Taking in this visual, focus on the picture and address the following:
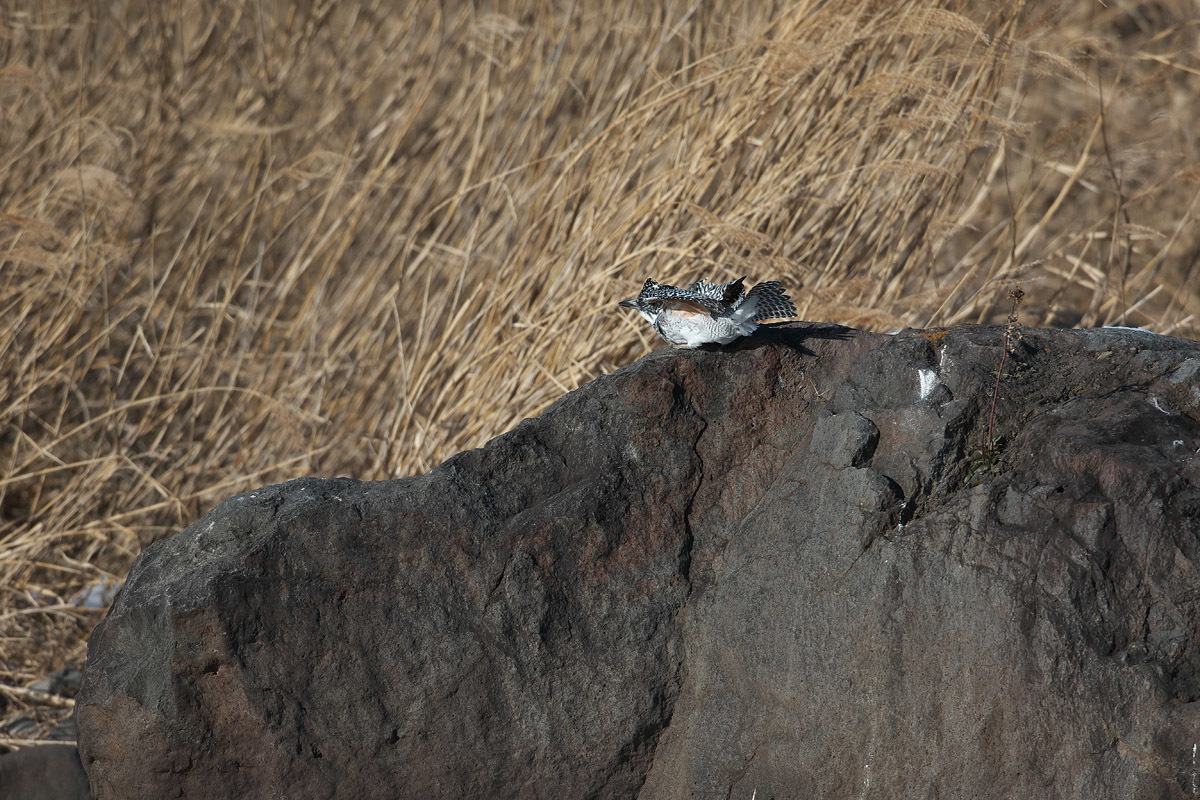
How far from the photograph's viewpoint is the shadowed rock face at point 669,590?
6.23 feet

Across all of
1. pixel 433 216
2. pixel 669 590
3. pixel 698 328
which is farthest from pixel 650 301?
pixel 433 216

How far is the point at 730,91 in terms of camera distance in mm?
3312

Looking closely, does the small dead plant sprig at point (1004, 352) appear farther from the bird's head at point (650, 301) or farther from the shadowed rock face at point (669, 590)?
the bird's head at point (650, 301)

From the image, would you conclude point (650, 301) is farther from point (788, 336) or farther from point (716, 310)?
point (788, 336)

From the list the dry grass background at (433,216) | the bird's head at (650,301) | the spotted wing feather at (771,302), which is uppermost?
the spotted wing feather at (771,302)

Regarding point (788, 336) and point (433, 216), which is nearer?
point (788, 336)

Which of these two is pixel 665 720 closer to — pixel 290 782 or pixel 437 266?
pixel 290 782

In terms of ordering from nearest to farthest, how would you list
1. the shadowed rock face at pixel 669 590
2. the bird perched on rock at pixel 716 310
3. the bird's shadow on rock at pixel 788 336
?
the shadowed rock face at pixel 669 590
the bird perched on rock at pixel 716 310
the bird's shadow on rock at pixel 788 336

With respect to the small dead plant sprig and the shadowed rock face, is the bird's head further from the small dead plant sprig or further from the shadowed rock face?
the small dead plant sprig

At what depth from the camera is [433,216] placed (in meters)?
3.96

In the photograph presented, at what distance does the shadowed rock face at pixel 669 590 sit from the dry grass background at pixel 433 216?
0.66m

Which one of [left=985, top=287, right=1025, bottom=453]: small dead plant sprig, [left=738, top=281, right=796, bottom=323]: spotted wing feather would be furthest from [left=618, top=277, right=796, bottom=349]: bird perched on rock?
[left=985, top=287, right=1025, bottom=453]: small dead plant sprig

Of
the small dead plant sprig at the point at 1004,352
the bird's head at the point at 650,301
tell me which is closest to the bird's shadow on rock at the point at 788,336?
the bird's head at the point at 650,301

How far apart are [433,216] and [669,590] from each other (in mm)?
2235
